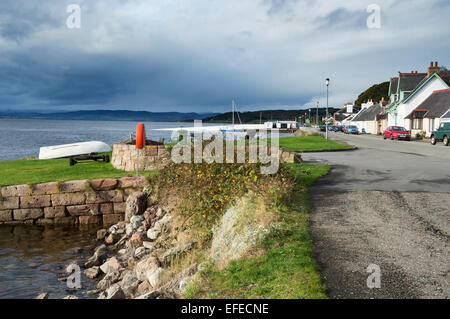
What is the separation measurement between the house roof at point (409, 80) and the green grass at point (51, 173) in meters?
48.9

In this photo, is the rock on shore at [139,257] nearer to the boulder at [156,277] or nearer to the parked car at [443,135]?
the boulder at [156,277]

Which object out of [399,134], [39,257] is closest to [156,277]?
[39,257]

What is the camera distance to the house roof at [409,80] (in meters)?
53.8

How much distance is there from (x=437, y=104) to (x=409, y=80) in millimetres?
12375

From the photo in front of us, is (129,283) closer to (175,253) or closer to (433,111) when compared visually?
A: (175,253)

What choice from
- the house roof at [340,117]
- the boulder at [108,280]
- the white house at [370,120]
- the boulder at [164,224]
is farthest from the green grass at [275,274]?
the house roof at [340,117]

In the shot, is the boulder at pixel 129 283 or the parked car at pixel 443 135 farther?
the parked car at pixel 443 135

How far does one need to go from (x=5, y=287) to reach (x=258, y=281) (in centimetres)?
655

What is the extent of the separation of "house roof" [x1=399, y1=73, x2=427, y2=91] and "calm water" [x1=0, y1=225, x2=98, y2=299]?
52.6 m

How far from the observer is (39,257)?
10.6 m

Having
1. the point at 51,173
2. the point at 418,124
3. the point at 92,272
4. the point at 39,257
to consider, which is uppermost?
the point at 418,124

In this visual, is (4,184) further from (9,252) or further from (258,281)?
(258,281)
